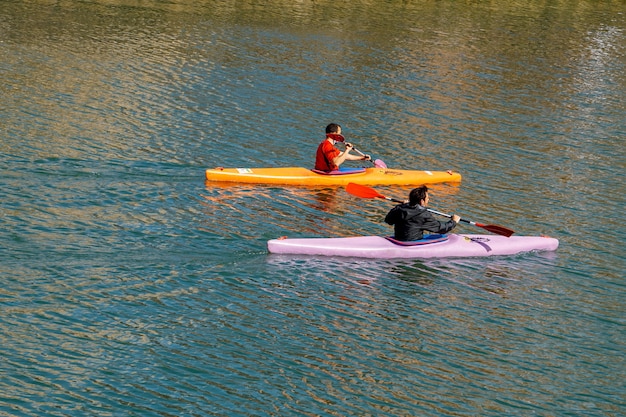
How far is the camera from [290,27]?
4828 centimetres

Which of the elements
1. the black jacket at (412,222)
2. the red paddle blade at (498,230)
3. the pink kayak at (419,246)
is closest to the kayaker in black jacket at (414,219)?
the black jacket at (412,222)

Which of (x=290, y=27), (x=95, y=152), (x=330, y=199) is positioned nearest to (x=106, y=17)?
(x=290, y=27)

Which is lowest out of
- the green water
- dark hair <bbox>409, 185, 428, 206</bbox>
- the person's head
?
the green water

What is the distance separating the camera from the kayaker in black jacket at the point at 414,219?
20.7 meters

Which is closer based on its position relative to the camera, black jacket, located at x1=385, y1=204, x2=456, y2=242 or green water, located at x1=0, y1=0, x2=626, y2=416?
green water, located at x1=0, y1=0, x2=626, y2=416

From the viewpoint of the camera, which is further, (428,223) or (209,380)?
(428,223)

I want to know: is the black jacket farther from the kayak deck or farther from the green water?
the kayak deck

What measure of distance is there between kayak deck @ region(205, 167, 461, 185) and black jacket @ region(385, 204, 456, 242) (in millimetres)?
5177

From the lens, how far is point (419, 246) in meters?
21.0

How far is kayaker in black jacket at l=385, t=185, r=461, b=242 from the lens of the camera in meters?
20.7

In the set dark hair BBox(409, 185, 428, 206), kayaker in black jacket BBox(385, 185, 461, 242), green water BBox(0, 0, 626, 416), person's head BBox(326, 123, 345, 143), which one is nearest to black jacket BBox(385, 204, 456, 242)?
kayaker in black jacket BBox(385, 185, 461, 242)

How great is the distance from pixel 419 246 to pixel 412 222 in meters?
0.57

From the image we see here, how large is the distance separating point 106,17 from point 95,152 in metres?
21.4

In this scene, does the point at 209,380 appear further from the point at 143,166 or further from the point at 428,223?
the point at 143,166
